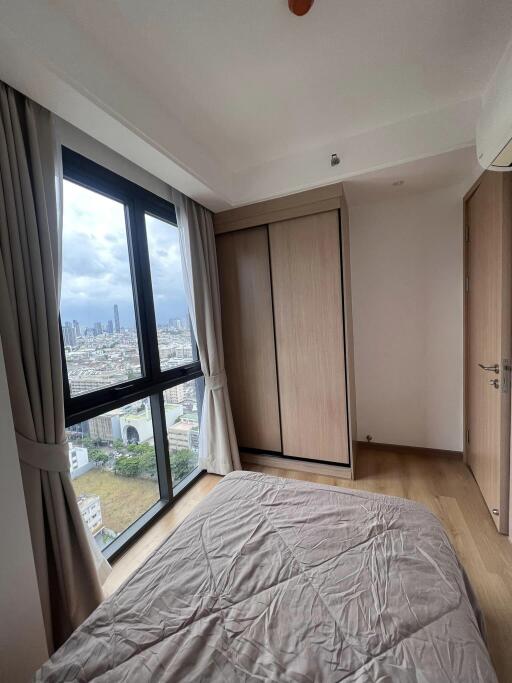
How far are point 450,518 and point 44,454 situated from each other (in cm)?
238

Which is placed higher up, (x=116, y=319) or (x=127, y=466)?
(x=116, y=319)

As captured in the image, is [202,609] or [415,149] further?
[415,149]

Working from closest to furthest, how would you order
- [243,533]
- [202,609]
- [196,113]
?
1. [202,609]
2. [243,533]
3. [196,113]

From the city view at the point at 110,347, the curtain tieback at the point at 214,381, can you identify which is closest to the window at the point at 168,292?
the city view at the point at 110,347

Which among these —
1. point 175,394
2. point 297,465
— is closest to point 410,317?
point 297,465

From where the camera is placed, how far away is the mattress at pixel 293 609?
677 millimetres

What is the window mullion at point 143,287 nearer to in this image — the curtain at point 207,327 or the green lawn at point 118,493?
the curtain at point 207,327

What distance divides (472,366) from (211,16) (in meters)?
2.68

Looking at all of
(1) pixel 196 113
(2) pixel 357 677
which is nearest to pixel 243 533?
(2) pixel 357 677

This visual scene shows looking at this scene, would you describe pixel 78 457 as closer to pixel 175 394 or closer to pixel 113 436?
pixel 113 436

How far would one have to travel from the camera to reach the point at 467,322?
2338mm

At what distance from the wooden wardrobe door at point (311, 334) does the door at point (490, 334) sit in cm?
93

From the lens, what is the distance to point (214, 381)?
248 centimetres

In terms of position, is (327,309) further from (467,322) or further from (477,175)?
(477,175)
